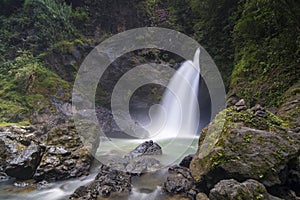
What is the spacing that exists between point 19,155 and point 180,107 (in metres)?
8.56

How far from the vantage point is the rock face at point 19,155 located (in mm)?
6004

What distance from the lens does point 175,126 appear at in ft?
42.3

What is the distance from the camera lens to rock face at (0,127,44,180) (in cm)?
600

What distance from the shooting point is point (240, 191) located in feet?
11.8

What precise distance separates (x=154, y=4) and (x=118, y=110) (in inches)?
354

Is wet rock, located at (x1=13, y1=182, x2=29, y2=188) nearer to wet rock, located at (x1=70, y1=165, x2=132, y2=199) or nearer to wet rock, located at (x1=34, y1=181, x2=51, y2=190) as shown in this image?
wet rock, located at (x1=34, y1=181, x2=51, y2=190)

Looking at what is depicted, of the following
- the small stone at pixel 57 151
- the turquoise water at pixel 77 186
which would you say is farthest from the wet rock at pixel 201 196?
the small stone at pixel 57 151

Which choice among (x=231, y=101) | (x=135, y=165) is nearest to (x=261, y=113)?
(x=135, y=165)

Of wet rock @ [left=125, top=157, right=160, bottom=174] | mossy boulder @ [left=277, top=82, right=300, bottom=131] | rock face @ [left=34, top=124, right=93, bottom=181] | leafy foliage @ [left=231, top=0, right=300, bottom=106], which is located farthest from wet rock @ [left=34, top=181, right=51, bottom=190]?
leafy foliage @ [left=231, top=0, right=300, bottom=106]

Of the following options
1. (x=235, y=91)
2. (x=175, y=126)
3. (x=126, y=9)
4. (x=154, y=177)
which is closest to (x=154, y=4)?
(x=126, y=9)

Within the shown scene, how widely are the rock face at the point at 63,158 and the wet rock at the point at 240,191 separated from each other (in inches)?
145

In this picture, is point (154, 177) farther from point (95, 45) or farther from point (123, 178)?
point (95, 45)

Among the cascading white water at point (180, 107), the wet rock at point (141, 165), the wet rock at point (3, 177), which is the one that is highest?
the cascading white water at point (180, 107)

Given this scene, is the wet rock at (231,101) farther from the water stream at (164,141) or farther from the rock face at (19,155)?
the rock face at (19,155)
